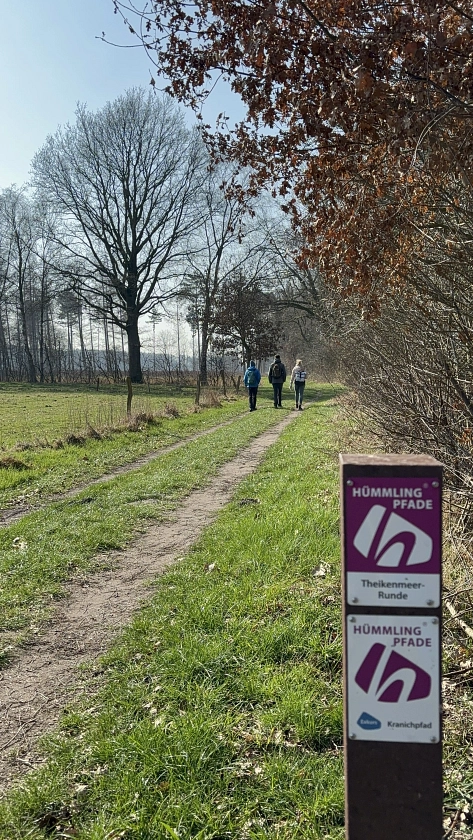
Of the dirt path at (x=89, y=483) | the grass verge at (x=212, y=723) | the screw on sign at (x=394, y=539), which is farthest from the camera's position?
the dirt path at (x=89, y=483)

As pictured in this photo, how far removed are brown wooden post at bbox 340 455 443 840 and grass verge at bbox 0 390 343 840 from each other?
987 millimetres

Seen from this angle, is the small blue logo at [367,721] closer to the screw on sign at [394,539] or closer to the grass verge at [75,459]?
the screw on sign at [394,539]

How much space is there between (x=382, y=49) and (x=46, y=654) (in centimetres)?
460

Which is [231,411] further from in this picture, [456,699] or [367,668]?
[367,668]

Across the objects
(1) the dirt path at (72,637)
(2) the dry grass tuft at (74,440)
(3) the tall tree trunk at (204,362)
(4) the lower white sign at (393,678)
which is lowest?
(1) the dirt path at (72,637)

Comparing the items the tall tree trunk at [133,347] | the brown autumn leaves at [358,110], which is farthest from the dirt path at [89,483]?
the tall tree trunk at [133,347]

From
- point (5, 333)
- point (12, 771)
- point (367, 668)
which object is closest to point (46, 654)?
point (12, 771)

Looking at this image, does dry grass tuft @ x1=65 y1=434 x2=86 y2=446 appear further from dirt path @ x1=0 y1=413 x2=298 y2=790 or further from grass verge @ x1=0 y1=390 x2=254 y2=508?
dirt path @ x1=0 y1=413 x2=298 y2=790

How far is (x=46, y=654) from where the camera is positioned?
13.0ft

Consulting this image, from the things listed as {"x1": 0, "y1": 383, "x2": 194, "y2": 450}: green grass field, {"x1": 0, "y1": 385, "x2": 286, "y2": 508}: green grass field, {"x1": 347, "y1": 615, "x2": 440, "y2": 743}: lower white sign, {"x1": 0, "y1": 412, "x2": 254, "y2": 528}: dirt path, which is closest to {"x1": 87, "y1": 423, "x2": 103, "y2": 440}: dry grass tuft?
{"x1": 0, "y1": 385, "x2": 286, "y2": 508}: green grass field

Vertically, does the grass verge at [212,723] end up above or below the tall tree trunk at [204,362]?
below

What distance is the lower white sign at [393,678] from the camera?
155 cm

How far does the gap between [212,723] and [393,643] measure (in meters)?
1.83

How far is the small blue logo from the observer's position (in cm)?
157
